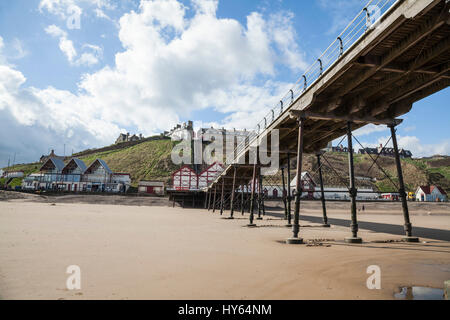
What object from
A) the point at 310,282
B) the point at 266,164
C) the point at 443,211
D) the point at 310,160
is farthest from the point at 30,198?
the point at 310,160

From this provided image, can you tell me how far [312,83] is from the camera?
1171 centimetres

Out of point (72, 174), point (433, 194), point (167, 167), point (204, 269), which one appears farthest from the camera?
point (167, 167)

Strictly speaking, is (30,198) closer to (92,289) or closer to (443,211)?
(92,289)

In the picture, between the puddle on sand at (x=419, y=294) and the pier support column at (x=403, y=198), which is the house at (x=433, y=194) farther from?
the puddle on sand at (x=419, y=294)

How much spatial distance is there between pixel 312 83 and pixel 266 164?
12.2 meters

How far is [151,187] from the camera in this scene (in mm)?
67000

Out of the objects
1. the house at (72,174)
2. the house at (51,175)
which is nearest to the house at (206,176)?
the house at (72,174)

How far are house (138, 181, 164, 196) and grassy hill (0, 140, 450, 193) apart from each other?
1280cm

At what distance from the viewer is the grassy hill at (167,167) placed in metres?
90.7

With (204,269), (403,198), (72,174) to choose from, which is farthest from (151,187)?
(204,269)

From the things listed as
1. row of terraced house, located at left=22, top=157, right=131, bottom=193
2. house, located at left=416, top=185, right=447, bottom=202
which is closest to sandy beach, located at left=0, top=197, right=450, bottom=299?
row of terraced house, located at left=22, top=157, right=131, bottom=193

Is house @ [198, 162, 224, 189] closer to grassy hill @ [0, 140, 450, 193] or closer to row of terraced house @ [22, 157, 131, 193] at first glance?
row of terraced house @ [22, 157, 131, 193]

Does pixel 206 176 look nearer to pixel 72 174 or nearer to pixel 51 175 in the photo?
pixel 72 174

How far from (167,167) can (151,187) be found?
2492 cm
